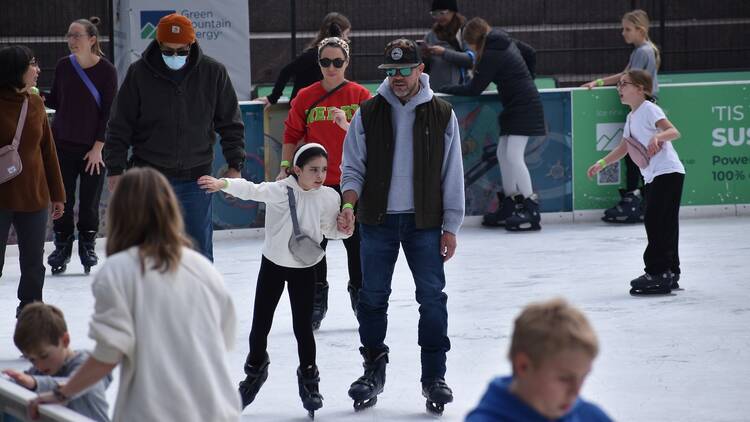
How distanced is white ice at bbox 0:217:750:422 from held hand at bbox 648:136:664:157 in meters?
0.95

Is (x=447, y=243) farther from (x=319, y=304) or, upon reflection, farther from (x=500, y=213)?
(x=500, y=213)

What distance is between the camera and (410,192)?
6.48 metres

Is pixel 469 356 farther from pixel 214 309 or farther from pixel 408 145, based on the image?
pixel 214 309

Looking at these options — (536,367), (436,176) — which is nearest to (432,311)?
(436,176)

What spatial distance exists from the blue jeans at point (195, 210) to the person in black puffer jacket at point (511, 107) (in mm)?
→ 5887

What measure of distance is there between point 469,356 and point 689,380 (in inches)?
47.8

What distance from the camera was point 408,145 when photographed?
6500mm

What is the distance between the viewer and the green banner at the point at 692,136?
1330cm

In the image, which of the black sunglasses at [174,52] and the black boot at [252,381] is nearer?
the black boot at [252,381]

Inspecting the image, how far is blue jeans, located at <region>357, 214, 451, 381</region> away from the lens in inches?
256

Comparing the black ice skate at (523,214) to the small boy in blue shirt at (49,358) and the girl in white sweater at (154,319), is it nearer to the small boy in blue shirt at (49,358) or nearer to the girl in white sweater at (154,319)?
the small boy in blue shirt at (49,358)

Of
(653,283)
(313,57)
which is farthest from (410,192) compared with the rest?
(313,57)

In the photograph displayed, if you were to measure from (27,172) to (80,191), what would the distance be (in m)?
2.97

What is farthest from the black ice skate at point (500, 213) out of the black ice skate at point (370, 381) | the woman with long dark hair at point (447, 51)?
the black ice skate at point (370, 381)
